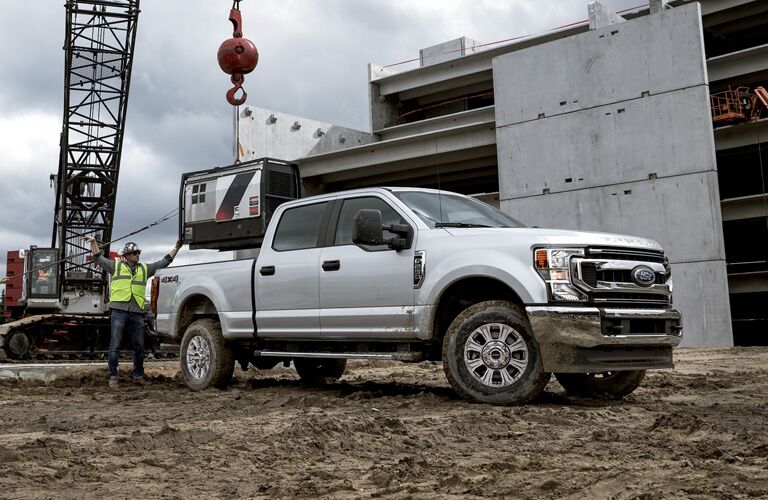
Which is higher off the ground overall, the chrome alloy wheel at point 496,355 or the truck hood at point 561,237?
the truck hood at point 561,237

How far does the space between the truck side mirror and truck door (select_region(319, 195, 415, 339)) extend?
374 millimetres

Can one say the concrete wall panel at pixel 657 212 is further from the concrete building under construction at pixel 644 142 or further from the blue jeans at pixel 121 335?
the blue jeans at pixel 121 335

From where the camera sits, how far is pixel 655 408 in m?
6.88

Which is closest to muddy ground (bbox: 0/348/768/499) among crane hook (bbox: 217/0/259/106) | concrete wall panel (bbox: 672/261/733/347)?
crane hook (bbox: 217/0/259/106)

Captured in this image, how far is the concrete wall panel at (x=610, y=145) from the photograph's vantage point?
854 inches

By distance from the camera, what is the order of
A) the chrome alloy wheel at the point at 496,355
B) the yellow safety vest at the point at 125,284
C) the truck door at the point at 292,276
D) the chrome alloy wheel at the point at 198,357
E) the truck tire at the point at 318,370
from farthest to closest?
the yellow safety vest at the point at 125,284 < the truck tire at the point at 318,370 < the chrome alloy wheel at the point at 198,357 < the truck door at the point at 292,276 < the chrome alloy wheel at the point at 496,355

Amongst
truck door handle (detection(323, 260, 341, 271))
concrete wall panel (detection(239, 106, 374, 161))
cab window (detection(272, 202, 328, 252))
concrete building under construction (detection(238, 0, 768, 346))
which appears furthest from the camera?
concrete wall panel (detection(239, 106, 374, 161))

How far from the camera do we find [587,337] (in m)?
6.43

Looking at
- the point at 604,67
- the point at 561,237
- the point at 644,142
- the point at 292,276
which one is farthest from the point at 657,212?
the point at 561,237

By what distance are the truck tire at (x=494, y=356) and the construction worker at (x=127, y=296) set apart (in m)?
5.58

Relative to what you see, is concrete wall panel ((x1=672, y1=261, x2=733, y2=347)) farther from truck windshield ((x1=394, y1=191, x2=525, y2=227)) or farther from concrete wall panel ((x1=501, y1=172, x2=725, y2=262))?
truck windshield ((x1=394, y1=191, x2=525, y2=227))

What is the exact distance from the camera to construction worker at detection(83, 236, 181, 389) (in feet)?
35.4

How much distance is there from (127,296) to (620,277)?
687 cm

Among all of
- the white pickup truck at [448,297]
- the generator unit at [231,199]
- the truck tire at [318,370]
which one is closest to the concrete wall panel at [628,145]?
the generator unit at [231,199]
